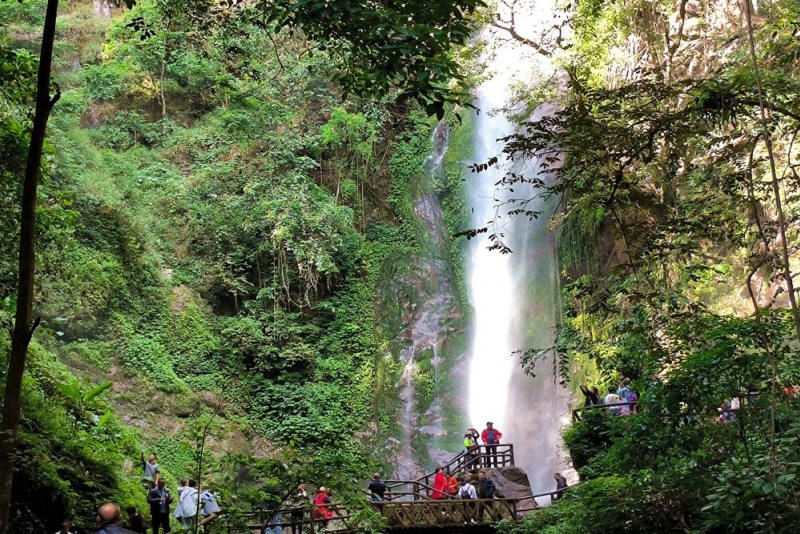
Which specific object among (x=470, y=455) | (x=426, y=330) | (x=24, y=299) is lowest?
(x=24, y=299)

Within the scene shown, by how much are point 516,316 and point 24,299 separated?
18.6 m

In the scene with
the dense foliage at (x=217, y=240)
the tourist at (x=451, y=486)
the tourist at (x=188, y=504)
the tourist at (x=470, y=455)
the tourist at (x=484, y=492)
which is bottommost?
the tourist at (x=188, y=504)

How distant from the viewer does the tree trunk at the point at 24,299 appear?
4473 millimetres

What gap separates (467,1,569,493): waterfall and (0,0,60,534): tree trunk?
1414 cm

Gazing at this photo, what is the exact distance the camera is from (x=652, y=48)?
13.7 meters

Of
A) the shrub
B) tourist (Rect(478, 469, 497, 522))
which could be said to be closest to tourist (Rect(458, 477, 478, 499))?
tourist (Rect(478, 469, 497, 522))

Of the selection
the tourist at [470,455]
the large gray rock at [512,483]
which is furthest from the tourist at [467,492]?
the tourist at [470,455]

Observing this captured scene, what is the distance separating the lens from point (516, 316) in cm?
2230

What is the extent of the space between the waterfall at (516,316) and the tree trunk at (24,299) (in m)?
14.1

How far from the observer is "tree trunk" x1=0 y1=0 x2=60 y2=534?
447 centimetres

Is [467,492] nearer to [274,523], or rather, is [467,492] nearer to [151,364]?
[274,523]

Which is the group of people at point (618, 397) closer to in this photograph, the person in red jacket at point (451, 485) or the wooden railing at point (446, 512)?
the wooden railing at point (446, 512)

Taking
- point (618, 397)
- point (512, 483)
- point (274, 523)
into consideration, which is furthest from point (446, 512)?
point (274, 523)

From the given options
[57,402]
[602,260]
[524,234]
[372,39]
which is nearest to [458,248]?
[524,234]
